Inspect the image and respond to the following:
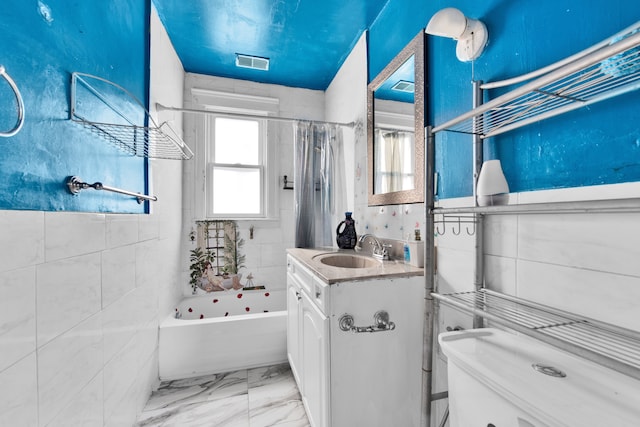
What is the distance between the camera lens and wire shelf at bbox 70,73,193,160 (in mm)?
977

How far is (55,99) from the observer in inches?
34.5

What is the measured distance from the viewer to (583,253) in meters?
0.70

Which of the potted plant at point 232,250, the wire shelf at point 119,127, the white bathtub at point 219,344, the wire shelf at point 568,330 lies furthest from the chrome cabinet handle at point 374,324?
the potted plant at point 232,250

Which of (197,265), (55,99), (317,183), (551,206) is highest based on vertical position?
(55,99)

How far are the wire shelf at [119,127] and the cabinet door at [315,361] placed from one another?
1.04 m

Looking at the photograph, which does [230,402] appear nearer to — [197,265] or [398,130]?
[197,265]

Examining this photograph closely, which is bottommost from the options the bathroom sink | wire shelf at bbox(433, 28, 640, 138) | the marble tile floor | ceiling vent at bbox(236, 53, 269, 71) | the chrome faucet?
the marble tile floor

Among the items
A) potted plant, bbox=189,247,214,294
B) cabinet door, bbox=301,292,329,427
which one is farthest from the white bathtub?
cabinet door, bbox=301,292,329,427

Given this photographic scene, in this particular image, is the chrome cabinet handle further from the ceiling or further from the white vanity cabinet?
the ceiling

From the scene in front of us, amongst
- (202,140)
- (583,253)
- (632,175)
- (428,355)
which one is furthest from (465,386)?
(202,140)

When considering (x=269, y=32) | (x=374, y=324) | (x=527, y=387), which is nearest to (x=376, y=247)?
(x=374, y=324)

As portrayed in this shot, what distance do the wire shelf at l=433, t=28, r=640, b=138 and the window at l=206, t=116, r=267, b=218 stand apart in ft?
6.70

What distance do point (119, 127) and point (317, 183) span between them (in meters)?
1.39

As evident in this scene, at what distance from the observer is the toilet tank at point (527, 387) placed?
0.50 meters
